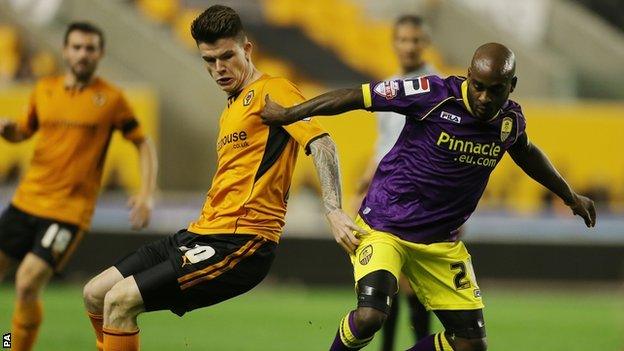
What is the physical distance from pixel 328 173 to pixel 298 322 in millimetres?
6413

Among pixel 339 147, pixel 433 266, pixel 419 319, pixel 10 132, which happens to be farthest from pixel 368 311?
pixel 339 147


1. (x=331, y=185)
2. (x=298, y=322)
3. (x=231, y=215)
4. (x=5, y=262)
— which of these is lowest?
(x=298, y=322)

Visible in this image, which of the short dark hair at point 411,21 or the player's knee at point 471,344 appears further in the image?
the short dark hair at point 411,21

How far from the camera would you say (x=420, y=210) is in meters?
6.44

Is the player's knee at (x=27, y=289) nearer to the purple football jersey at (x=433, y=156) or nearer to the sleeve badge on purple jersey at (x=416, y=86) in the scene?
the purple football jersey at (x=433, y=156)

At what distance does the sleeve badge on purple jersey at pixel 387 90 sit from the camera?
618cm

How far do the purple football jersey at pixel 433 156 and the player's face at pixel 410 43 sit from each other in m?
2.12

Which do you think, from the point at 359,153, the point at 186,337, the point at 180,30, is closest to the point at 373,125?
the point at 359,153

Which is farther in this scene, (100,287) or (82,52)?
(82,52)

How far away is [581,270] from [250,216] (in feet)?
36.9

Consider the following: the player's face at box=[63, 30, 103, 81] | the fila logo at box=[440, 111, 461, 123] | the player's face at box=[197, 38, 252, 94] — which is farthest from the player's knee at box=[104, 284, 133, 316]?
the player's face at box=[63, 30, 103, 81]

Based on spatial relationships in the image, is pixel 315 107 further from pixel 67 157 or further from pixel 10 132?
pixel 10 132

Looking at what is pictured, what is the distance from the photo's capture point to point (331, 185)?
19.5 ft

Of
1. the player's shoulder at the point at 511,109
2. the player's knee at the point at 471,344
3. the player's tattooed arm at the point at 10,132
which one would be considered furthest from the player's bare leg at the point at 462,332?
the player's tattooed arm at the point at 10,132
